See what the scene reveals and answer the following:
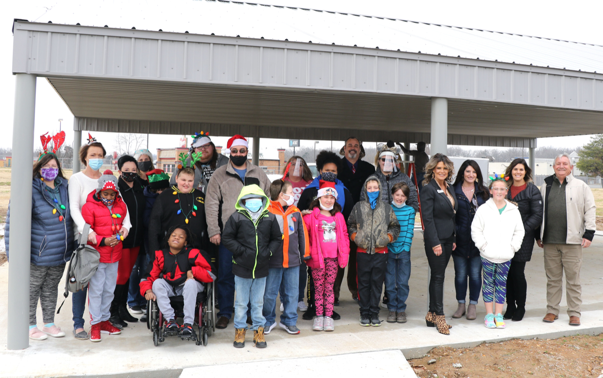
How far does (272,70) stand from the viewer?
4.45 meters

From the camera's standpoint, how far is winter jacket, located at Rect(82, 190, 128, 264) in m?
4.13

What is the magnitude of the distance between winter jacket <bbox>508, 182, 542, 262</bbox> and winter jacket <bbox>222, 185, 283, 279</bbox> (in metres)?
2.78

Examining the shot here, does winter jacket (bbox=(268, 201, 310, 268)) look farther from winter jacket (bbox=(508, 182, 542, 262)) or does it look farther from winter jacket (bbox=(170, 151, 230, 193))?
winter jacket (bbox=(508, 182, 542, 262))

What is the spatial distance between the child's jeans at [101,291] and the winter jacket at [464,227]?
3.61 meters

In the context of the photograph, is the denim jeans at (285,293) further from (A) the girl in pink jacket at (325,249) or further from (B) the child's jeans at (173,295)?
(B) the child's jeans at (173,295)

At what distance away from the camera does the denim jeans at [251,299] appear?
4.11m

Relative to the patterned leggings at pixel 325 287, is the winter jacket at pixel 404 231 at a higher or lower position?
higher

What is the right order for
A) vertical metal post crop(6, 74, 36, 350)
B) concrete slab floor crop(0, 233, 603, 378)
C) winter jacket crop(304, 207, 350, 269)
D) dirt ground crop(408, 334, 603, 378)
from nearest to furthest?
concrete slab floor crop(0, 233, 603, 378) → dirt ground crop(408, 334, 603, 378) → vertical metal post crop(6, 74, 36, 350) → winter jacket crop(304, 207, 350, 269)

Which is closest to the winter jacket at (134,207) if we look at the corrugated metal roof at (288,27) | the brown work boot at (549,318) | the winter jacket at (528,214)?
the corrugated metal roof at (288,27)

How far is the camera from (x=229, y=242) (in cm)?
402

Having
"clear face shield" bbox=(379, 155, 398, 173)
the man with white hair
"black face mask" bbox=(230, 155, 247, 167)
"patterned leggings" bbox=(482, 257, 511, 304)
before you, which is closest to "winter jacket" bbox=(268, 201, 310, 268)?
"black face mask" bbox=(230, 155, 247, 167)

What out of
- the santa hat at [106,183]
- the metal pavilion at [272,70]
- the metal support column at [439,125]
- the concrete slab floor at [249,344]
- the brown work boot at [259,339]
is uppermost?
the metal pavilion at [272,70]

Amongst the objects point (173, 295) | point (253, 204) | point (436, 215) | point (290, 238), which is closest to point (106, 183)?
point (173, 295)

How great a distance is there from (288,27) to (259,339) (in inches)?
142
